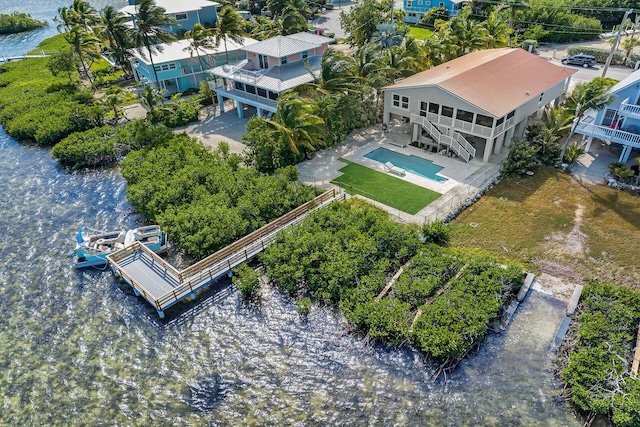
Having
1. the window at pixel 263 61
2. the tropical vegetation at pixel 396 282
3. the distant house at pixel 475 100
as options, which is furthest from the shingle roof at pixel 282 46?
the tropical vegetation at pixel 396 282

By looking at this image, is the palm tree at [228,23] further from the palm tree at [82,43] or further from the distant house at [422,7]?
the distant house at [422,7]

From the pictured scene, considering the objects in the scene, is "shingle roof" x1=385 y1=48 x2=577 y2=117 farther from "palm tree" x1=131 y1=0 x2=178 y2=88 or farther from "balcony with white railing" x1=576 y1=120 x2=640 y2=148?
"palm tree" x1=131 y1=0 x2=178 y2=88

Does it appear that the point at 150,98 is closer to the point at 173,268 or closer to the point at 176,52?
the point at 176,52

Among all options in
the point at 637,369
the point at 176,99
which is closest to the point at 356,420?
the point at 637,369

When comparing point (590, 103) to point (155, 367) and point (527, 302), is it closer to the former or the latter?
point (527, 302)

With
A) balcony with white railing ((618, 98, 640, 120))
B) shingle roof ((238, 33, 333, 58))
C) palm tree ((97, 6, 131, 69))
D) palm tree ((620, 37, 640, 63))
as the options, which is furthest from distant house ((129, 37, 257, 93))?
palm tree ((620, 37, 640, 63))
